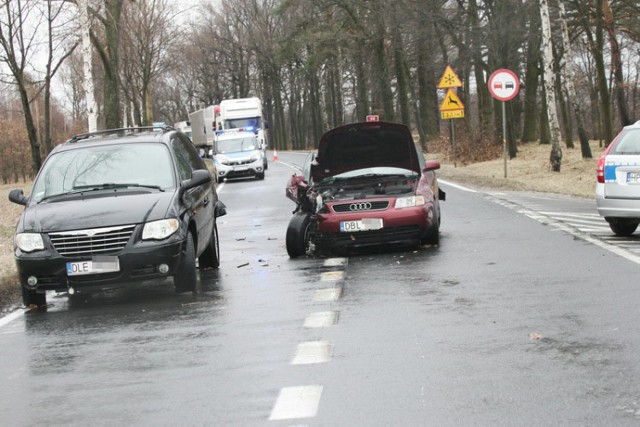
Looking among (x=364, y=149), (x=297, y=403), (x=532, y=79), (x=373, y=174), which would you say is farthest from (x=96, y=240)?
(x=532, y=79)

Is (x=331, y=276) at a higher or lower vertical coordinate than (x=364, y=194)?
lower

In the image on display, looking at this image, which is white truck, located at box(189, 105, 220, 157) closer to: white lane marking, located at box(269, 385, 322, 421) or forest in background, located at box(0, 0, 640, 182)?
forest in background, located at box(0, 0, 640, 182)

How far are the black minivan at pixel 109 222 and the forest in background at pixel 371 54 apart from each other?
19772 mm

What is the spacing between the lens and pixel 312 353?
21.9ft

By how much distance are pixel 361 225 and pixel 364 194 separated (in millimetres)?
525

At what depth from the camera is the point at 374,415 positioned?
5055 millimetres

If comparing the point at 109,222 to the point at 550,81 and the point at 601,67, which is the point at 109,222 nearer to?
the point at 550,81

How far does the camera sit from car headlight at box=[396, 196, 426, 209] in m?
12.3

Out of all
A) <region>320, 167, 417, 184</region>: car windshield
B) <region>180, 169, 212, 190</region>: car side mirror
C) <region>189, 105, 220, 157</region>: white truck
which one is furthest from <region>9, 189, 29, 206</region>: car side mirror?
<region>189, 105, 220, 157</region>: white truck

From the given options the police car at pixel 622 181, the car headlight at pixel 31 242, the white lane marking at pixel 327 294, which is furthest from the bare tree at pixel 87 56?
the white lane marking at pixel 327 294

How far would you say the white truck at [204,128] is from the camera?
6639 cm

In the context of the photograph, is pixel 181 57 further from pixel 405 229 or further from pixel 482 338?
pixel 482 338

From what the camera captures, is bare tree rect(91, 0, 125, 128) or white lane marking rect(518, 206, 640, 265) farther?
bare tree rect(91, 0, 125, 128)

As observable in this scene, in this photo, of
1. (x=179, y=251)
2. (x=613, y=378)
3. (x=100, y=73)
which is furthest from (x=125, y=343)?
(x=100, y=73)
